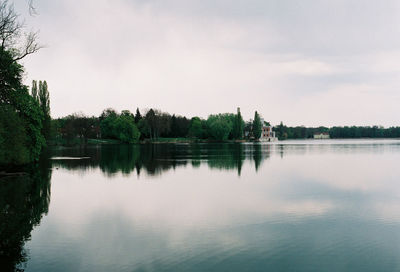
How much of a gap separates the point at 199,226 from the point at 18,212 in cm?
962

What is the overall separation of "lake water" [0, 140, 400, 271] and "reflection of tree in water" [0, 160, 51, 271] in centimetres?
5

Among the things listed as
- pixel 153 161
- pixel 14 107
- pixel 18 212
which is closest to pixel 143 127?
pixel 153 161

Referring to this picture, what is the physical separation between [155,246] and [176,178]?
18289 millimetres

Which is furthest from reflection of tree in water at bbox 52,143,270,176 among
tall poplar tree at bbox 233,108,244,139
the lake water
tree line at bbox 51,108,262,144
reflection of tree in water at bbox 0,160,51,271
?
tall poplar tree at bbox 233,108,244,139

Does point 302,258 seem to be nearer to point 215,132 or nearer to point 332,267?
point 332,267

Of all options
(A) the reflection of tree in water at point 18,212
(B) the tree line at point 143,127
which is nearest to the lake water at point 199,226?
(A) the reflection of tree in water at point 18,212

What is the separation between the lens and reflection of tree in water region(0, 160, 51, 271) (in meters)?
11.2

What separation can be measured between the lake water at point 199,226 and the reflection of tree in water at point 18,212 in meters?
0.05

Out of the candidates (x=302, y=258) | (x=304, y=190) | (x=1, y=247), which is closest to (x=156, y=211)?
(x=1, y=247)

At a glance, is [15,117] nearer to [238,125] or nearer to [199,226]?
[199,226]

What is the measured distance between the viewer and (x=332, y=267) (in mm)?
10406

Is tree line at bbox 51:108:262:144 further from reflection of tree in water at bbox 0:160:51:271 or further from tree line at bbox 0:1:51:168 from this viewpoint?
reflection of tree in water at bbox 0:160:51:271

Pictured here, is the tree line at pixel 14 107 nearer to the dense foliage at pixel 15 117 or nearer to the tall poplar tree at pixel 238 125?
the dense foliage at pixel 15 117

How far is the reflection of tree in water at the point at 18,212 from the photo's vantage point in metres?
11.2
